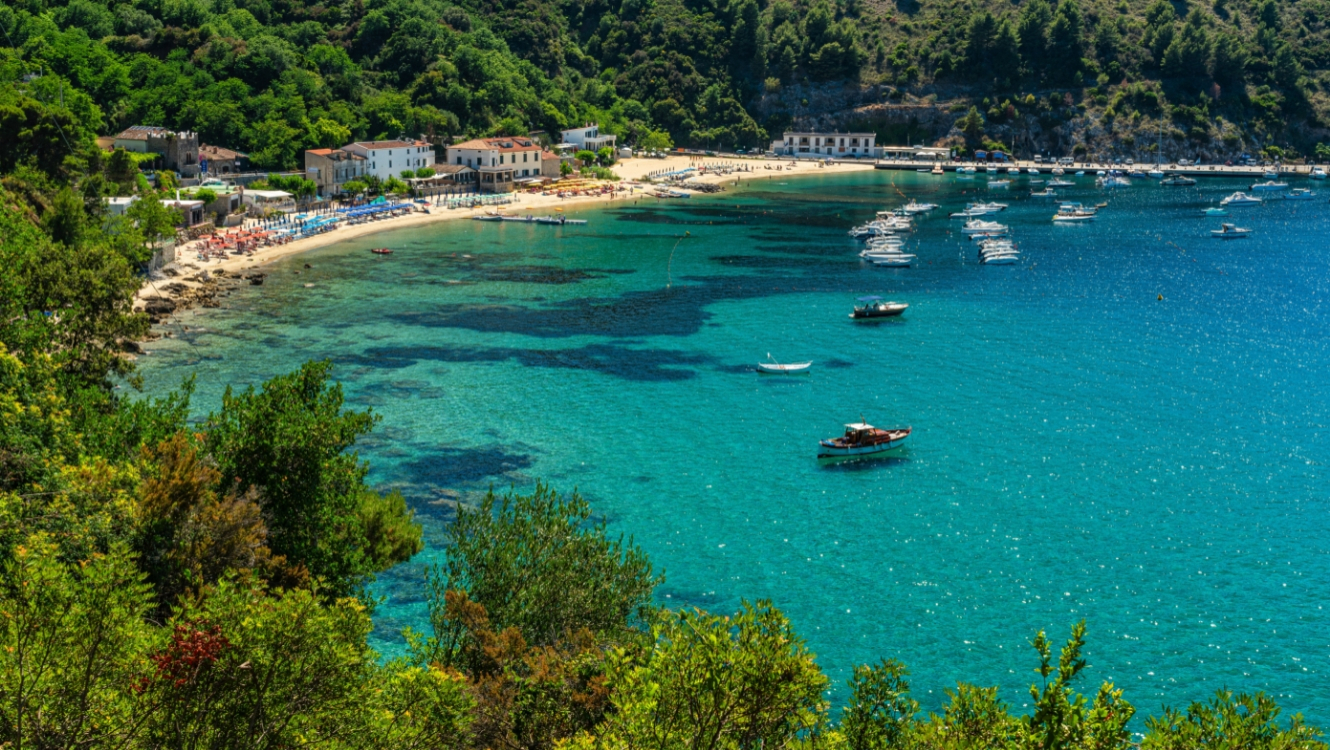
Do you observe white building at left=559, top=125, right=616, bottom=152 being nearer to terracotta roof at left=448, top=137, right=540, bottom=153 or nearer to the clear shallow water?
terracotta roof at left=448, top=137, right=540, bottom=153

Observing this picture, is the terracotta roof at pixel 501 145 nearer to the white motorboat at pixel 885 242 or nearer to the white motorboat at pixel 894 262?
the white motorboat at pixel 885 242

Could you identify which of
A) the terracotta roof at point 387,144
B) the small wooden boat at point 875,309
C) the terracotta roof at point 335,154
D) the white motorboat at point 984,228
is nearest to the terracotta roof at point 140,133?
the terracotta roof at point 335,154

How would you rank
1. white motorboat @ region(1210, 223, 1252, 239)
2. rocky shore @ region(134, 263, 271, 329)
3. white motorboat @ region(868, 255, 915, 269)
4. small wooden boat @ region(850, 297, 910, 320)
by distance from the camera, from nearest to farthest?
rocky shore @ region(134, 263, 271, 329)
small wooden boat @ region(850, 297, 910, 320)
white motorboat @ region(868, 255, 915, 269)
white motorboat @ region(1210, 223, 1252, 239)

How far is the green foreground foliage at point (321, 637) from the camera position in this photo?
17.7m

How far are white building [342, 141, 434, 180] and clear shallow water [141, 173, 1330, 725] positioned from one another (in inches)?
981

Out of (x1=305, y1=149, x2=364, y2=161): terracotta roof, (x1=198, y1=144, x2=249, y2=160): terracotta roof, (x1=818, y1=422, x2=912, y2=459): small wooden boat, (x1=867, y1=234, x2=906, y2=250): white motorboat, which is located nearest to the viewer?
(x1=818, y1=422, x2=912, y2=459): small wooden boat

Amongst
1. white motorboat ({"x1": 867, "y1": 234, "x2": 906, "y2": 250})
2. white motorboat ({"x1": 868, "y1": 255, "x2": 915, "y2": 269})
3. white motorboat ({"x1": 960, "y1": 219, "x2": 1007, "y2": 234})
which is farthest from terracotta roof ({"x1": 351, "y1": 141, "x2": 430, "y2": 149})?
white motorboat ({"x1": 960, "y1": 219, "x2": 1007, "y2": 234})

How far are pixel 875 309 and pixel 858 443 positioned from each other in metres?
31.8

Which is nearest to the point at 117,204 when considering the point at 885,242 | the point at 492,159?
the point at 492,159

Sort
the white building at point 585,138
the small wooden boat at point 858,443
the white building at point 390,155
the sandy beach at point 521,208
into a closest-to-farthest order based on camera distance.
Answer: the small wooden boat at point 858,443 < the sandy beach at point 521,208 < the white building at point 390,155 < the white building at point 585,138

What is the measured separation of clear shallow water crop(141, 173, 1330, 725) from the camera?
38.5 m

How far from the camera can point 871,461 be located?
174ft

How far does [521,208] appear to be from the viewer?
135625mm

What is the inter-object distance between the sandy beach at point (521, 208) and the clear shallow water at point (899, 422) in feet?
14.0
